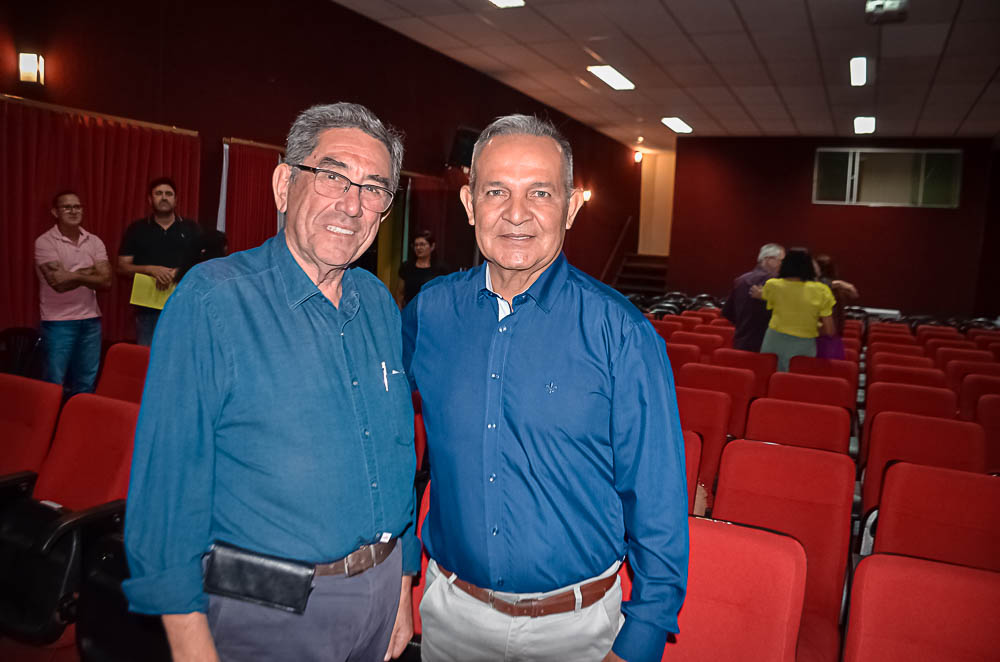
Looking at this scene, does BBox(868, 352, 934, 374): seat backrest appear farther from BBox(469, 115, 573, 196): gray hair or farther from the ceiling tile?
BBox(469, 115, 573, 196): gray hair

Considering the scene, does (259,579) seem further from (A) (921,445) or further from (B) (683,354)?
(B) (683,354)

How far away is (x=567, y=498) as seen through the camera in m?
1.37

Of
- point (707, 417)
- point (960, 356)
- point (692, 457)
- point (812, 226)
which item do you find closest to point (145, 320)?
point (707, 417)

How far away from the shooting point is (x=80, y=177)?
5102 mm

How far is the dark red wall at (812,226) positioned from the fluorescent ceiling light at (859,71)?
15.6 feet

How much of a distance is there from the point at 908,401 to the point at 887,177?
452 inches

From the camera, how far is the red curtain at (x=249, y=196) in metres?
6.17

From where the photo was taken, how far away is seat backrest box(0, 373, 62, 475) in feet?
8.75

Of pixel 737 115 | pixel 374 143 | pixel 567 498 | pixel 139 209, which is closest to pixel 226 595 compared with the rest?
pixel 567 498

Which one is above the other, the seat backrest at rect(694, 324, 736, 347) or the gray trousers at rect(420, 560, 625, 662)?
the seat backrest at rect(694, 324, 736, 347)

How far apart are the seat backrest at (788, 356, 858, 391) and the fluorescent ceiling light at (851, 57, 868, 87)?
5203 millimetres

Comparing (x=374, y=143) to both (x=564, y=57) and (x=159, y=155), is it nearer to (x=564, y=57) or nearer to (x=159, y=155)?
(x=159, y=155)

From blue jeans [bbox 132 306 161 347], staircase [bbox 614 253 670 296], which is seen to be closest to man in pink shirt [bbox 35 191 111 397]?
blue jeans [bbox 132 306 161 347]

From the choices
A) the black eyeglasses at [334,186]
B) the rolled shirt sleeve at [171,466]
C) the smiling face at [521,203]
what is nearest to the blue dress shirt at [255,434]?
the rolled shirt sleeve at [171,466]
